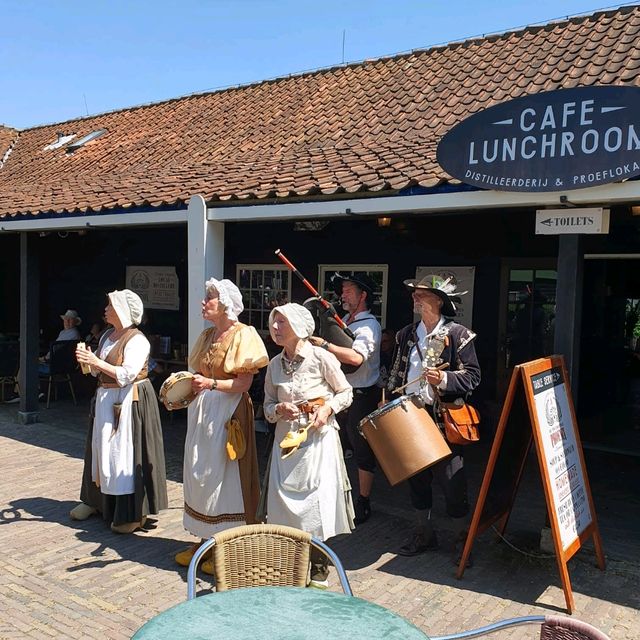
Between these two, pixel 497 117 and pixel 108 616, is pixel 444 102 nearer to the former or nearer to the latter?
pixel 497 117

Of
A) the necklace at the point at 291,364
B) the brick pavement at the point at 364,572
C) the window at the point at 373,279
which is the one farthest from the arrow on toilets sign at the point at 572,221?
the window at the point at 373,279

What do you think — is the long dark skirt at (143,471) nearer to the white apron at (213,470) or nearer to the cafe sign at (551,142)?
the white apron at (213,470)

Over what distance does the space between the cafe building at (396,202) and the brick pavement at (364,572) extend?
112 centimetres

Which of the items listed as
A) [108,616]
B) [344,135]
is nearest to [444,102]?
[344,135]

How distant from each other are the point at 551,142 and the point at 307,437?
7.61ft

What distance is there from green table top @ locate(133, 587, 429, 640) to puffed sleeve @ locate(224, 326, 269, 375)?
179 centimetres

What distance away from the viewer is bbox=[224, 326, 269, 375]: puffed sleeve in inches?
156

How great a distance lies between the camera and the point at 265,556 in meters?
2.70

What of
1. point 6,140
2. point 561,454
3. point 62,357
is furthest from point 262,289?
point 6,140

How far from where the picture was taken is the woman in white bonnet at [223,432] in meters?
3.98

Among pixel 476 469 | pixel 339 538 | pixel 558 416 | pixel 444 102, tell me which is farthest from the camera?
pixel 444 102

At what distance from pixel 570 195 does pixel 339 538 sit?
9.11ft

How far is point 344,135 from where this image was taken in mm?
7836

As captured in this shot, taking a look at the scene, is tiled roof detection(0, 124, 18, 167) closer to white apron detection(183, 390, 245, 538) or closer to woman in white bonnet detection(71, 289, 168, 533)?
woman in white bonnet detection(71, 289, 168, 533)
